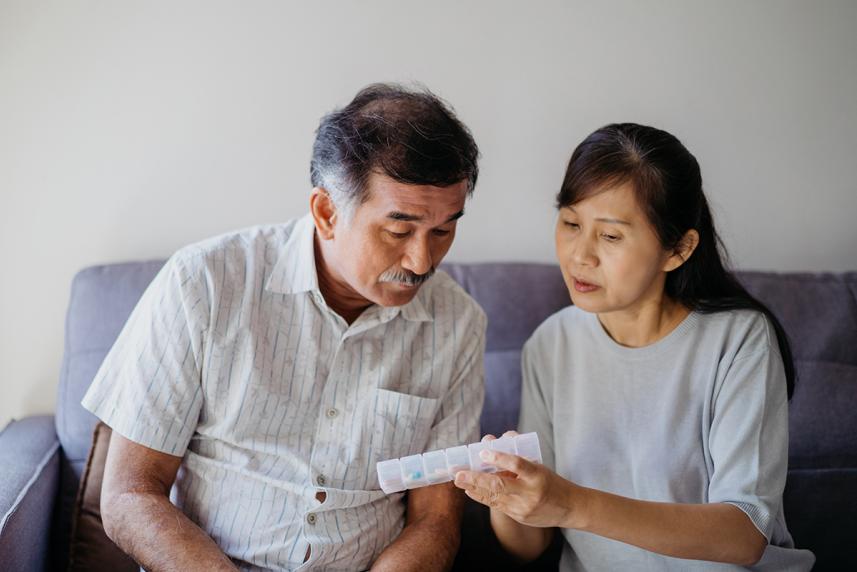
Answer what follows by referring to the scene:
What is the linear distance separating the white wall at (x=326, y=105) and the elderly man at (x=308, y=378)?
578 mm

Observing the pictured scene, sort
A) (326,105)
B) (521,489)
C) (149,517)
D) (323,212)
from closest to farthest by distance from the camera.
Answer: (521,489)
(149,517)
(323,212)
(326,105)

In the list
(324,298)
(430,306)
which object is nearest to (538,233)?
(430,306)

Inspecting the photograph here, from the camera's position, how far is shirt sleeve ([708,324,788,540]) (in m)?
1.38

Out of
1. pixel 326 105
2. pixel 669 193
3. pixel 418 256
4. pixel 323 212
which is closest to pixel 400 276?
pixel 418 256

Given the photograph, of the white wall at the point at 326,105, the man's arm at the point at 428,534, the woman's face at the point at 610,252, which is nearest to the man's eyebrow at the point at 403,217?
the woman's face at the point at 610,252

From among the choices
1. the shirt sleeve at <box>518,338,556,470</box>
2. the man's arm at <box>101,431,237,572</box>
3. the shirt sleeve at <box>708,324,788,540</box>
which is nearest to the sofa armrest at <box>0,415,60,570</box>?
the man's arm at <box>101,431,237,572</box>

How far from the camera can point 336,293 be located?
1.59 m

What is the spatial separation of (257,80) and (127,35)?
34 cm

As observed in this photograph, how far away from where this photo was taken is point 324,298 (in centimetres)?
157

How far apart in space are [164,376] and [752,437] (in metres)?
1.09

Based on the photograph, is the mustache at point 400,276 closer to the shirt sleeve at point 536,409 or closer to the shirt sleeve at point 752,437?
the shirt sleeve at point 536,409

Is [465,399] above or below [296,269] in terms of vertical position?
below

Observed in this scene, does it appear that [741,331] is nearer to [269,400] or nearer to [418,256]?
[418,256]

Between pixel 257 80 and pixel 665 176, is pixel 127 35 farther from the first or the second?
pixel 665 176
